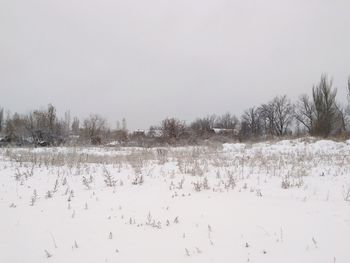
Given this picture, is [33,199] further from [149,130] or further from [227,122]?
[227,122]

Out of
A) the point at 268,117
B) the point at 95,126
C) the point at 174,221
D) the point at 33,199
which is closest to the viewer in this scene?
the point at 174,221

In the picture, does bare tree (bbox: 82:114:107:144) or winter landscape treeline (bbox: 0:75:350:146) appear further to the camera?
bare tree (bbox: 82:114:107:144)

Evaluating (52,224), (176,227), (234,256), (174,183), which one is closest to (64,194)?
(52,224)

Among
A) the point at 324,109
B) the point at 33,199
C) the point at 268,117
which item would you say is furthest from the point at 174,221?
the point at 268,117

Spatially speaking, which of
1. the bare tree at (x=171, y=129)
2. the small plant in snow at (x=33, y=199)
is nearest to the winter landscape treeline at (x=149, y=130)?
the bare tree at (x=171, y=129)

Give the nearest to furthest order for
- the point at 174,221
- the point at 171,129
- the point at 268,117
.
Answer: the point at 174,221 < the point at 171,129 < the point at 268,117

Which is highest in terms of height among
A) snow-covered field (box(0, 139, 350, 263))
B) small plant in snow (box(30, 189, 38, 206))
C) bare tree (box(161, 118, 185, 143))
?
bare tree (box(161, 118, 185, 143))

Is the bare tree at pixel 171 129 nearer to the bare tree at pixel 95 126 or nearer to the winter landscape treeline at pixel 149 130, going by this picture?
the winter landscape treeline at pixel 149 130

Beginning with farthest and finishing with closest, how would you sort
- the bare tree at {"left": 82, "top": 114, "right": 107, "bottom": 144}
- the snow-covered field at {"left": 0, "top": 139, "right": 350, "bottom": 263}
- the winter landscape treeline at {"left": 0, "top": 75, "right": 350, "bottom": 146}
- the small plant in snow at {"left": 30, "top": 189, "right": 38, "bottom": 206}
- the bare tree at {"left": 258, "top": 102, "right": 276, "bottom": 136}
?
the bare tree at {"left": 258, "top": 102, "right": 276, "bottom": 136} → the bare tree at {"left": 82, "top": 114, "right": 107, "bottom": 144} → the winter landscape treeline at {"left": 0, "top": 75, "right": 350, "bottom": 146} → the small plant in snow at {"left": 30, "top": 189, "right": 38, "bottom": 206} → the snow-covered field at {"left": 0, "top": 139, "right": 350, "bottom": 263}

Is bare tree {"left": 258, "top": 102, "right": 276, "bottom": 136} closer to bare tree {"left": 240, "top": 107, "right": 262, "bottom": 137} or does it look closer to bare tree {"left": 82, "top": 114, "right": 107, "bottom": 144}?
bare tree {"left": 240, "top": 107, "right": 262, "bottom": 137}

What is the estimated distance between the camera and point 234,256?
307 centimetres

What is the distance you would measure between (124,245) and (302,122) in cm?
6685

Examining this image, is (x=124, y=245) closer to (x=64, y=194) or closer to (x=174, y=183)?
(x=64, y=194)

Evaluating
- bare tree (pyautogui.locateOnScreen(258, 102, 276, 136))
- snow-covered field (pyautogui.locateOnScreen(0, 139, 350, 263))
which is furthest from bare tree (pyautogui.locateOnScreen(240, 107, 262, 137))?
snow-covered field (pyautogui.locateOnScreen(0, 139, 350, 263))
